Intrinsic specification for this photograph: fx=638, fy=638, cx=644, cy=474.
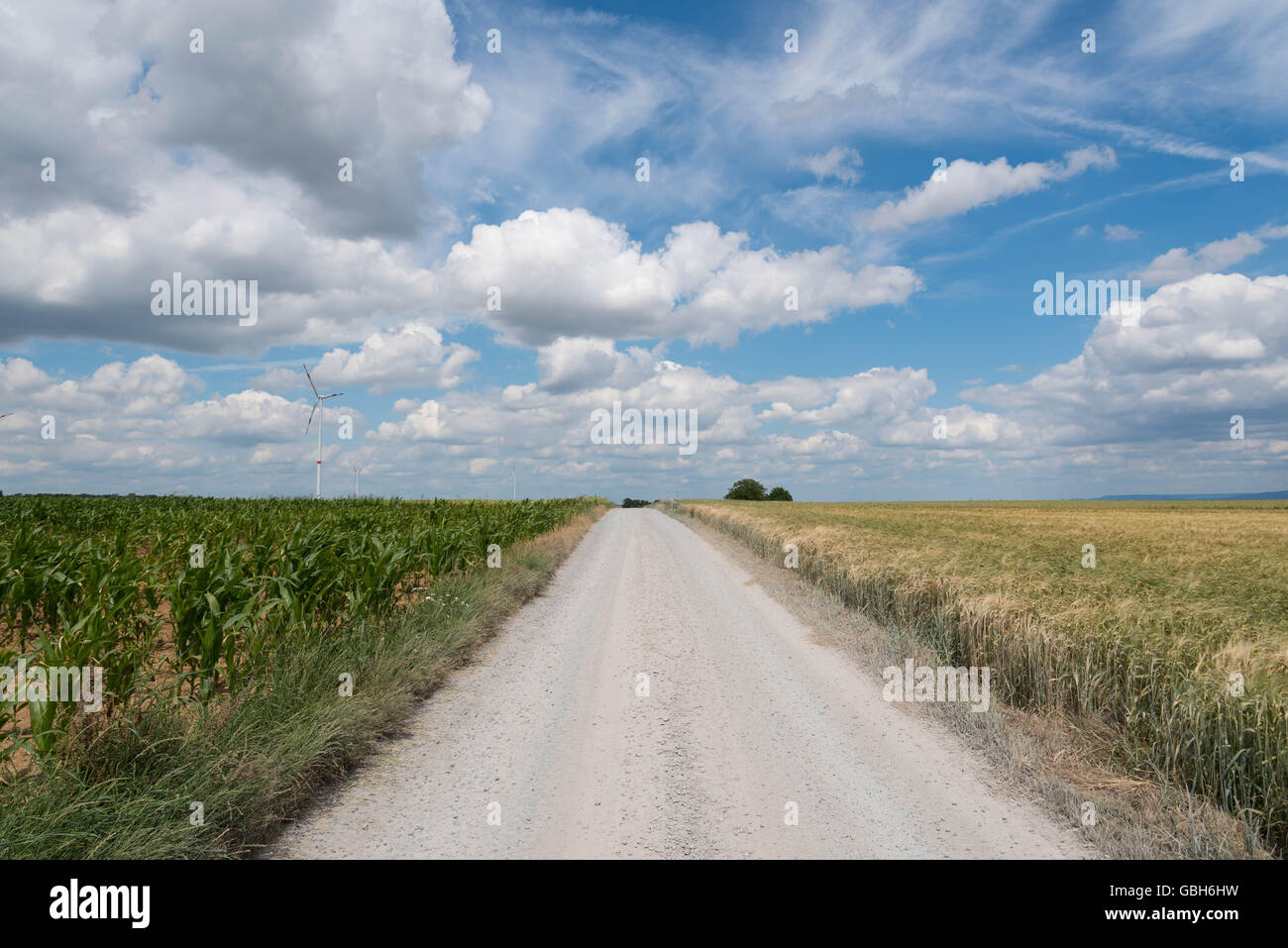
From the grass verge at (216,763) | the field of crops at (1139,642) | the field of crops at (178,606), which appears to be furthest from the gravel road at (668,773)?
the field of crops at (178,606)

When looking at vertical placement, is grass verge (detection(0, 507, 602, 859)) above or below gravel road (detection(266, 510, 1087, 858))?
above

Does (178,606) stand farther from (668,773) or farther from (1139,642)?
(1139,642)

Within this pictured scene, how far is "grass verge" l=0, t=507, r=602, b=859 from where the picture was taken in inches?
141

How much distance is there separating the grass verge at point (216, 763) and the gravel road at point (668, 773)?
27 centimetres

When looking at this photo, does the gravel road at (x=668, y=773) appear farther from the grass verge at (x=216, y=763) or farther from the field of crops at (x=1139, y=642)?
the field of crops at (x=1139, y=642)

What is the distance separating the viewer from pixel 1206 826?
411 centimetres

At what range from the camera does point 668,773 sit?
205 inches

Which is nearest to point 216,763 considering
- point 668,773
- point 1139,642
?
point 668,773

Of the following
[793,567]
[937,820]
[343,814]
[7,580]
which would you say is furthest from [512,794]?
[793,567]

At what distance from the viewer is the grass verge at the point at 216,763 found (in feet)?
11.7

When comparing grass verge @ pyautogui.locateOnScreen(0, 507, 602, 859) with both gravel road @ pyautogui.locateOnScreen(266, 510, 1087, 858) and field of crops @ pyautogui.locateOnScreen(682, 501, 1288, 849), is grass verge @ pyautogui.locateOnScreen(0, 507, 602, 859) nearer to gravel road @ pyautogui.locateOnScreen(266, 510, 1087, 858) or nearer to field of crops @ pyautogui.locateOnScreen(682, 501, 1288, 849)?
gravel road @ pyautogui.locateOnScreen(266, 510, 1087, 858)

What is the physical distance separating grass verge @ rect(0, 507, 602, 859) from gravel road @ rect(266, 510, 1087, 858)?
0.27 meters

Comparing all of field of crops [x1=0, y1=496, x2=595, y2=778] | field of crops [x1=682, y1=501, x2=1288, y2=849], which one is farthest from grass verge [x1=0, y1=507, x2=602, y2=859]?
field of crops [x1=682, y1=501, x2=1288, y2=849]
